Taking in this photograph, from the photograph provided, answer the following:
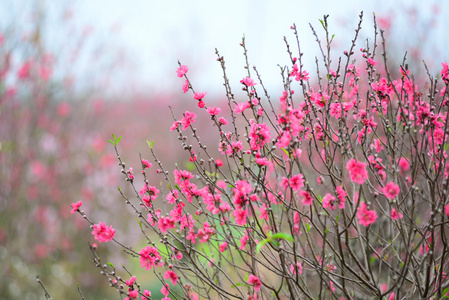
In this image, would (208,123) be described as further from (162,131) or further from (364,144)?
(364,144)

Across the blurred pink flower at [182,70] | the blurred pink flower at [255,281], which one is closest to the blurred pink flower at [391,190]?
the blurred pink flower at [255,281]

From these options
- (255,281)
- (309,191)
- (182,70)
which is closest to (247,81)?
(182,70)

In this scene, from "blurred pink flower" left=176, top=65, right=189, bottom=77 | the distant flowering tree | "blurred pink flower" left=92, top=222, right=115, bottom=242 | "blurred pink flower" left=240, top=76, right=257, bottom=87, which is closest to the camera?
the distant flowering tree

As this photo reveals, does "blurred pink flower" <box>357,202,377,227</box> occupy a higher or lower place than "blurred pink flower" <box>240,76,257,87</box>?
lower

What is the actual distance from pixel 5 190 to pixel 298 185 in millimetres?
6032

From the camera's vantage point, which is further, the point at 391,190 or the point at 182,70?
the point at 182,70

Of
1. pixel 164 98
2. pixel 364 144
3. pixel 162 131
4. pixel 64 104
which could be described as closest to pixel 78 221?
pixel 64 104

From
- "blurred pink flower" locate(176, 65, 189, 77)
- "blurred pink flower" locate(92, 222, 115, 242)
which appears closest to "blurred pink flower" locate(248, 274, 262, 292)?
"blurred pink flower" locate(92, 222, 115, 242)

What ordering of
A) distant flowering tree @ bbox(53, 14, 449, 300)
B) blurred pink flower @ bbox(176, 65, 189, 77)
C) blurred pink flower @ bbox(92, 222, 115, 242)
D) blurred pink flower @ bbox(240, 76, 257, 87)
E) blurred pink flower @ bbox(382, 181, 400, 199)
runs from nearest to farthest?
blurred pink flower @ bbox(382, 181, 400, 199), distant flowering tree @ bbox(53, 14, 449, 300), blurred pink flower @ bbox(240, 76, 257, 87), blurred pink flower @ bbox(92, 222, 115, 242), blurred pink flower @ bbox(176, 65, 189, 77)

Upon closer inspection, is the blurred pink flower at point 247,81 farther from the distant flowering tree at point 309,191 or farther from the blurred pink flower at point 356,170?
the blurred pink flower at point 356,170

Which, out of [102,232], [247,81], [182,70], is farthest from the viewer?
[182,70]

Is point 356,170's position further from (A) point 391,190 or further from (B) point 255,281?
(B) point 255,281

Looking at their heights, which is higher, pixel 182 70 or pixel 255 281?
pixel 182 70

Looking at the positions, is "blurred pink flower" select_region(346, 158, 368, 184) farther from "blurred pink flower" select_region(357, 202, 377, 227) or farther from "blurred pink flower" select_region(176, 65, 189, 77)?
"blurred pink flower" select_region(176, 65, 189, 77)
